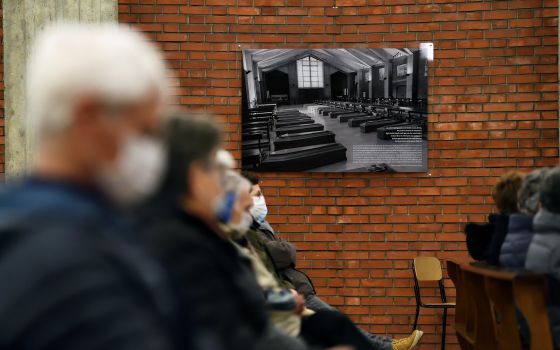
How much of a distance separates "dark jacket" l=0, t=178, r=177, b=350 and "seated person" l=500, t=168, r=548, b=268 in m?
3.08

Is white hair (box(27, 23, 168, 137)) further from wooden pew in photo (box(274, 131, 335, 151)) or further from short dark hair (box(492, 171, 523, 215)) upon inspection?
wooden pew in photo (box(274, 131, 335, 151))

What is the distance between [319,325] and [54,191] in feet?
10.3

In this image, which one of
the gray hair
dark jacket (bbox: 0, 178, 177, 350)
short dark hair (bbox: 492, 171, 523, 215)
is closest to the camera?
dark jacket (bbox: 0, 178, 177, 350)

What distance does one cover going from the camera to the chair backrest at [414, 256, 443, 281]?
258 inches

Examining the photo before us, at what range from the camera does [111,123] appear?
1084mm

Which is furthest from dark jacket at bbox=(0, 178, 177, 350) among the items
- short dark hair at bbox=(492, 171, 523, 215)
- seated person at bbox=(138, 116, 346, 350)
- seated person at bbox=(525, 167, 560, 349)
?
short dark hair at bbox=(492, 171, 523, 215)

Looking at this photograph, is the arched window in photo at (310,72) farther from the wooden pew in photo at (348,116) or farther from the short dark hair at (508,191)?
the short dark hair at (508,191)

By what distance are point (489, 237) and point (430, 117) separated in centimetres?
244

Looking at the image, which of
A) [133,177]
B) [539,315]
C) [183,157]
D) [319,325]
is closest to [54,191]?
[133,177]

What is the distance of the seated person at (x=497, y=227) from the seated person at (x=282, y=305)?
751 millimetres

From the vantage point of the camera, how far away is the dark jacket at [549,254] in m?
3.51

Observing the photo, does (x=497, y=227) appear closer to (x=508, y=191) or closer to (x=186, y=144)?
(x=508, y=191)

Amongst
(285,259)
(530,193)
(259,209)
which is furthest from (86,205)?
(259,209)

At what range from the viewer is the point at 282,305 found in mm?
3291
